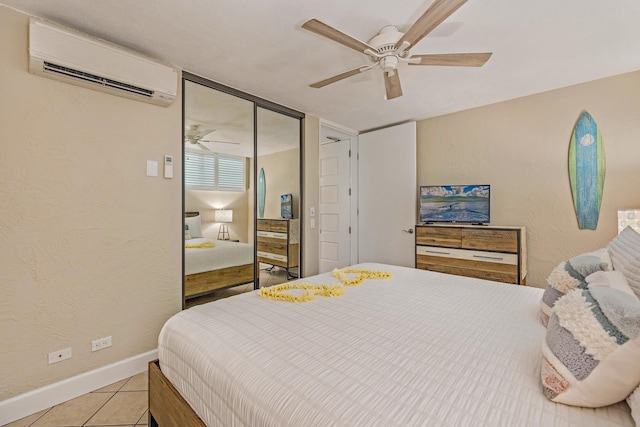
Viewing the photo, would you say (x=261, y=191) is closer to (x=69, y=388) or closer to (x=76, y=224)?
(x=76, y=224)

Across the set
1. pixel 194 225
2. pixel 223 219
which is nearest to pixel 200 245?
pixel 194 225

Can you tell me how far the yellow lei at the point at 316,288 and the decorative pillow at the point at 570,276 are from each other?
1.02 meters

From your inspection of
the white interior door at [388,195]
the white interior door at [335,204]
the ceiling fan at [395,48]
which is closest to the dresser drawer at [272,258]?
the white interior door at [335,204]

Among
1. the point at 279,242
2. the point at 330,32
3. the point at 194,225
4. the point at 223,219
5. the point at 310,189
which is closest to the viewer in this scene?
the point at 330,32

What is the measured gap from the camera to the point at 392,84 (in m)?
2.22

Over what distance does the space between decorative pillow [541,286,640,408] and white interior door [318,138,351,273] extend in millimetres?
3763

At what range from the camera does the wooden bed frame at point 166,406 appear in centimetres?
116

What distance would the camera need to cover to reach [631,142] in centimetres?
265

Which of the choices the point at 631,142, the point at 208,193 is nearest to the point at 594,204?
the point at 631,142

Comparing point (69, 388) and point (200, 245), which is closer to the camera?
point (69, 388)

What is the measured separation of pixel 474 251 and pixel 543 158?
1257 mm

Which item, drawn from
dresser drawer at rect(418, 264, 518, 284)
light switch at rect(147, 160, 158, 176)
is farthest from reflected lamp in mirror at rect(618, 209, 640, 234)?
light switch at rect(147, 160, 158, 176)

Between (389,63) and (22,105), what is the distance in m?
2.39

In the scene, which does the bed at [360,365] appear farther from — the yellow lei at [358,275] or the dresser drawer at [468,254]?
the dresser drawer at [468,254]
